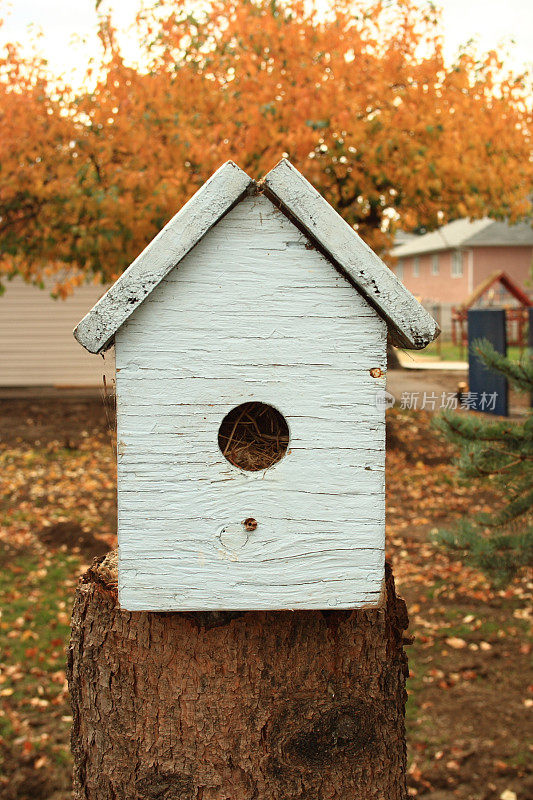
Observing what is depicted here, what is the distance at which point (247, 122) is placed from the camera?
5387mm

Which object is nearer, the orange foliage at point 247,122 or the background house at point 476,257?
the orange foliage at point 247,122

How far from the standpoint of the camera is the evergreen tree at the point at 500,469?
8.97 feet

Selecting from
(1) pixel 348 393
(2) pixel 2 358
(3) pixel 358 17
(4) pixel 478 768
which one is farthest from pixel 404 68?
(2) pixel 2 358

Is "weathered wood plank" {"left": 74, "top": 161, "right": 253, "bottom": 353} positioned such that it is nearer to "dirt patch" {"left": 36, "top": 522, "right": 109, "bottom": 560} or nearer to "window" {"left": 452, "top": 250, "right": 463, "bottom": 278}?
"dirt patch" {"left": 36, "top": 522, "right": 109, "bottom": 560}

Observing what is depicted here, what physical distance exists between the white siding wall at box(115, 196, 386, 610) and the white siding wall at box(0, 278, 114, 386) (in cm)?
1141

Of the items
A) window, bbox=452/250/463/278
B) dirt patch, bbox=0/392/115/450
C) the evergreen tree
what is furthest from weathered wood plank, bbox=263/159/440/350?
window, bbox=452/250/463/278

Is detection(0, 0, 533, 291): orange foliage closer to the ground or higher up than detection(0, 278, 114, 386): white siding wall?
higher up

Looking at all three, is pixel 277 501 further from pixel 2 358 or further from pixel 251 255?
pixel 2 358

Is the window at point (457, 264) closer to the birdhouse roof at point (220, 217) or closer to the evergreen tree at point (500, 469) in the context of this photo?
the evergreen tree at point (500, 469)

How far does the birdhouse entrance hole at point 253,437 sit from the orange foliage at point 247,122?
149 inches

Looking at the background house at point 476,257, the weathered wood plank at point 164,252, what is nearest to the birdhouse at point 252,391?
the weathered wood plank at point 164,252

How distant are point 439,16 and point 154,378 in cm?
587

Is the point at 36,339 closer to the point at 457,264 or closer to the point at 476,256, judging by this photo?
the point at 476,256

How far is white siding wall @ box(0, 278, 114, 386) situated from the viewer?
12586mm
